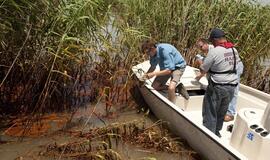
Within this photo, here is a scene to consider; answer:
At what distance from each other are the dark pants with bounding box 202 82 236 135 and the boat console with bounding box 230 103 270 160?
352 millimetres

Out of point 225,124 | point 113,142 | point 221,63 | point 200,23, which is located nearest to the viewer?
point 221,63

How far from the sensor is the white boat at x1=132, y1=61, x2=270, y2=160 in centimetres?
381

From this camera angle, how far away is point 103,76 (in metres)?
6.22

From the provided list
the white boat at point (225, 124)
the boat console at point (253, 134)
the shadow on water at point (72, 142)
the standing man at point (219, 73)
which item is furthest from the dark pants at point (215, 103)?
the shadow on water at point (72, 142)

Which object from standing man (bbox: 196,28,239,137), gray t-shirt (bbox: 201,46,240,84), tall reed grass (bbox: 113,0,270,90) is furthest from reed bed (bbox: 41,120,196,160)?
tall reed grass (bbox: 113,0,270,90)

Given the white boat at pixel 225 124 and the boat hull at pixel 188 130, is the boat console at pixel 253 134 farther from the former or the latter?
the boat hull at pixel 188 130

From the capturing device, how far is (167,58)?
563 cm

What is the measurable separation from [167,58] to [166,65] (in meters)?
0.11

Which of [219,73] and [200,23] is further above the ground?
[200,23]

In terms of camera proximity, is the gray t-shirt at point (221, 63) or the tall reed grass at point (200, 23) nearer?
the gray t-shirt at point (221, 63)

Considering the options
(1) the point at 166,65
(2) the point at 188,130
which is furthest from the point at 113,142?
(1) the point at 166,65

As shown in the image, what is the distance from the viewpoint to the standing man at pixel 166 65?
563 cm

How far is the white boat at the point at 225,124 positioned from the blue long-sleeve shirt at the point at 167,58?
42 cm

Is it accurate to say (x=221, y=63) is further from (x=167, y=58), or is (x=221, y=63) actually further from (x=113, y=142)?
(x=113, y=142)
